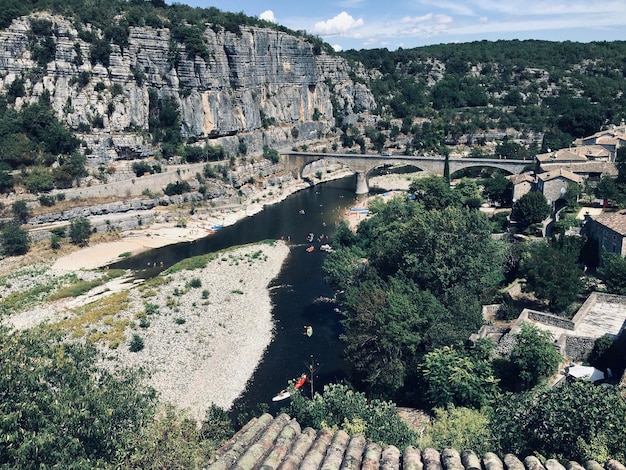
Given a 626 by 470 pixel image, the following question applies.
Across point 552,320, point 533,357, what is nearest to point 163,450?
point 533,357

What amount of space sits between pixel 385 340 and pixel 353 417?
7317 millimetres

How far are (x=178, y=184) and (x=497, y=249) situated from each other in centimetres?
4886

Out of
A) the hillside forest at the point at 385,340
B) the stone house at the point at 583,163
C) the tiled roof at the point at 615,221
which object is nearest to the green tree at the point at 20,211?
the hillside forest at the point at 385,340

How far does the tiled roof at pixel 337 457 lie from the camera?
9609 millimetres


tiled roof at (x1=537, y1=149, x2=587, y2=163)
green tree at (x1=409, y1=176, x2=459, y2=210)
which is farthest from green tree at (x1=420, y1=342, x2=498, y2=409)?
tiled roof at (x1=537, y1=149, x2=587, y2=163)

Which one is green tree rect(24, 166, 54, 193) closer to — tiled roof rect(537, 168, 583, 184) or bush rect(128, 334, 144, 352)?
bush rect(128, 334, 144, 352)

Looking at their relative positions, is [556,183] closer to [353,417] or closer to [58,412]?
[353,417]

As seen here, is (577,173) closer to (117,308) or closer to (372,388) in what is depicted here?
(372,388)

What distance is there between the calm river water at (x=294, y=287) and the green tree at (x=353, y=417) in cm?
860

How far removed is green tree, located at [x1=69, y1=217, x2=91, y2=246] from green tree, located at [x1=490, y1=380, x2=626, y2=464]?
50.8 metres

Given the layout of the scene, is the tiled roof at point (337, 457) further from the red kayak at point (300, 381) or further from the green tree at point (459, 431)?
the red kayak at point (300, 381)

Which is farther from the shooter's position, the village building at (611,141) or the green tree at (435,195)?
the village building at (611,141)

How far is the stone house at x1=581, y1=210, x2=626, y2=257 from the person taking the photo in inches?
1252

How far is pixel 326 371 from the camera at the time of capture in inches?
1206
